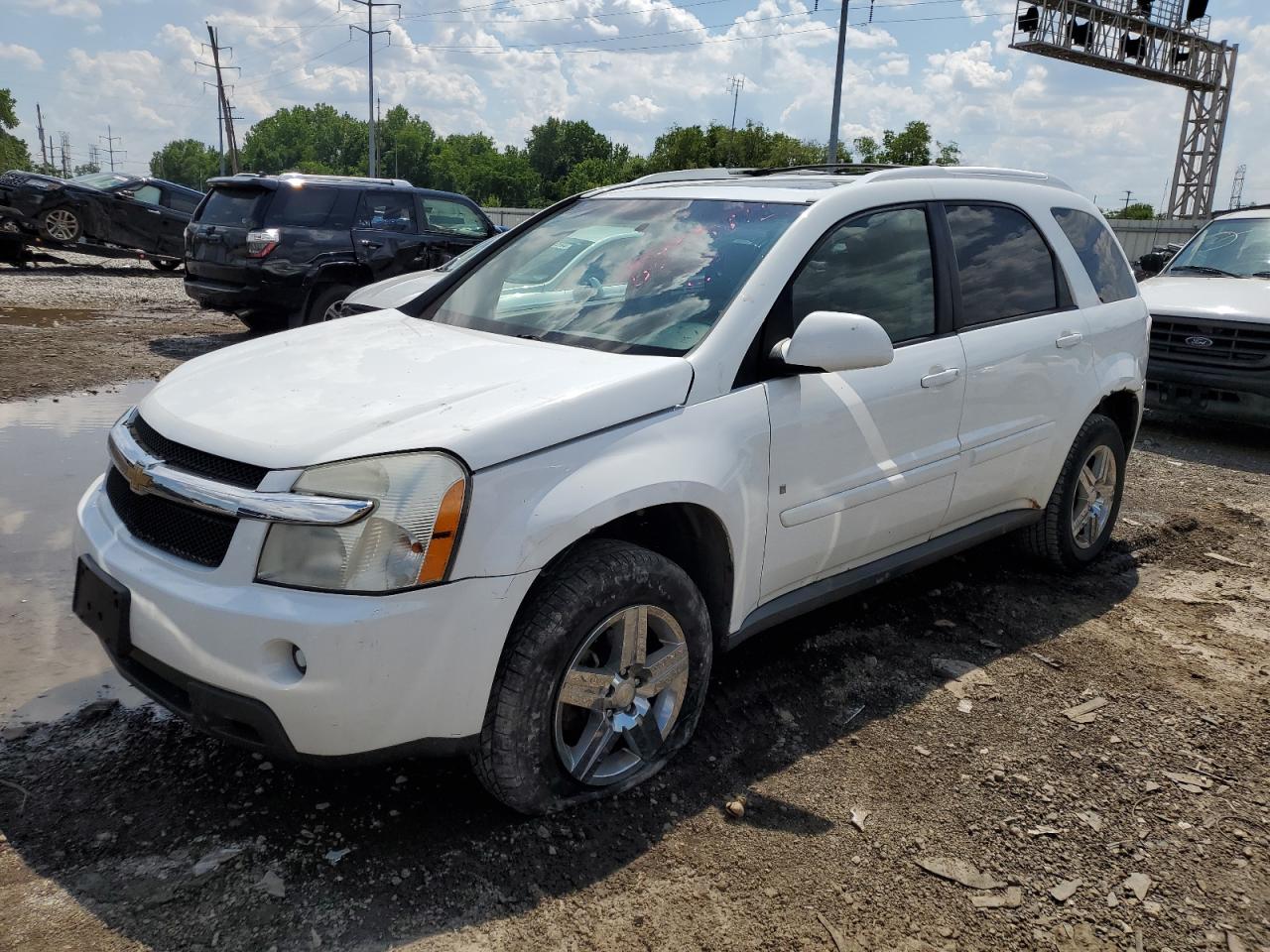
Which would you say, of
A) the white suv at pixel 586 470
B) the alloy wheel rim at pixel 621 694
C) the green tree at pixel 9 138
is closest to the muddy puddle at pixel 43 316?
the white suv at pixel 586 470


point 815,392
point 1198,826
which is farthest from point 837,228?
point 1198,826

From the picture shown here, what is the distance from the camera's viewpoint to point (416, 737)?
2469 millimetres

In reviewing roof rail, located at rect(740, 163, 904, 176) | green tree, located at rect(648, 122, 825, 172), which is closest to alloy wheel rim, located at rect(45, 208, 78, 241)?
roof rail, located at rect(740, 163, 904, 176)

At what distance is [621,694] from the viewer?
286 centimetres

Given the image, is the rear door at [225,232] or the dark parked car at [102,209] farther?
the dark parked car at [102,209]

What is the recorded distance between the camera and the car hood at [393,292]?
320 inches

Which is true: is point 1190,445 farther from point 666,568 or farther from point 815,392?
point 666,568

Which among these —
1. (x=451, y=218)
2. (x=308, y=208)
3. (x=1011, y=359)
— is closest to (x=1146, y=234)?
(x=451, y=218)

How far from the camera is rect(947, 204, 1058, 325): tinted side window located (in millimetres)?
3998

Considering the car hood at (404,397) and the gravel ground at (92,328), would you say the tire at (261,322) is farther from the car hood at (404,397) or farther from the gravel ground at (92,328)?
the car hood at (404,397)

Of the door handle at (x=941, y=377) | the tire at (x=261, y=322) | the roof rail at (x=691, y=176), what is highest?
the roof rail at (x=691, y=176)

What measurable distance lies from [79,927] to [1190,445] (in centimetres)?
849

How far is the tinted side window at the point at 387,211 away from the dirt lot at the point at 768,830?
8526mm

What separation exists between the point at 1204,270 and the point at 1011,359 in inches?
258
